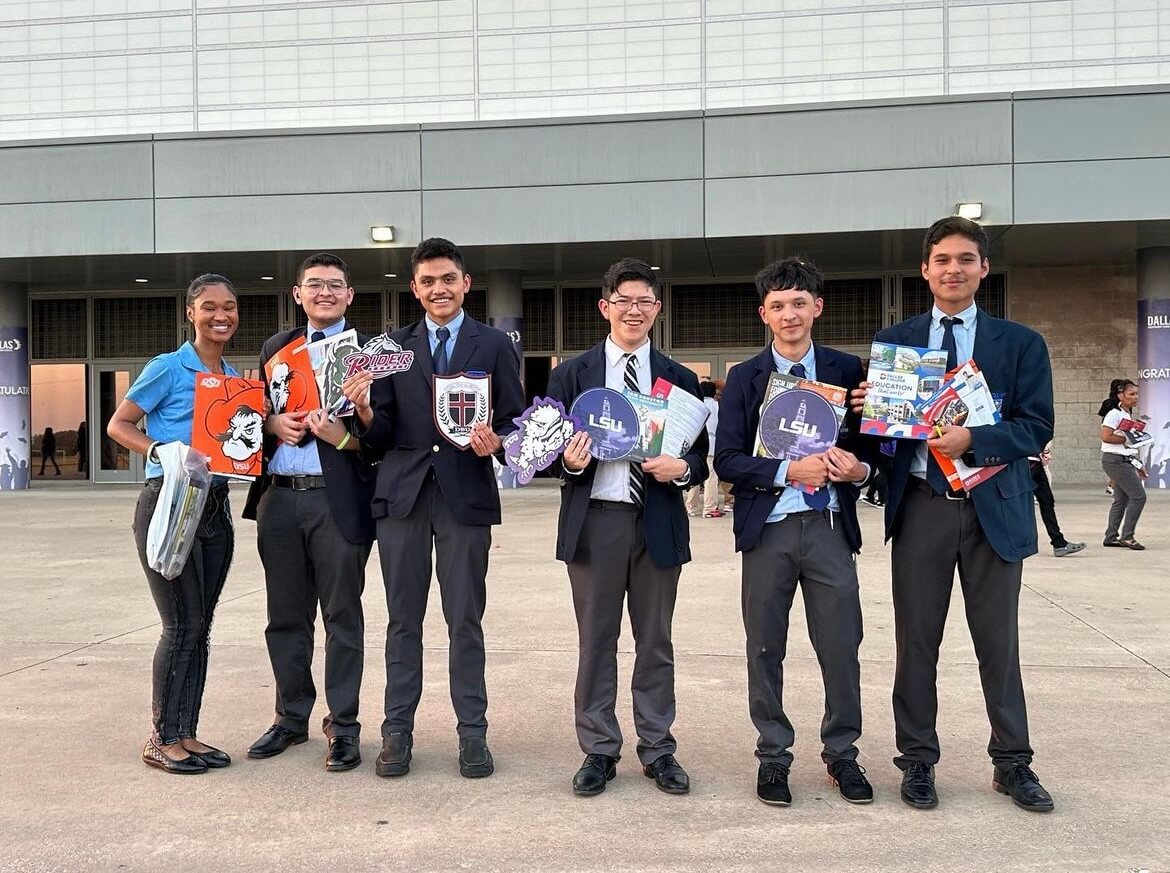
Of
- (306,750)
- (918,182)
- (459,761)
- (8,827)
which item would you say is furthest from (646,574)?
(918,182)

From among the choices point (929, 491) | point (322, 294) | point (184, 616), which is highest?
point (322, 294)

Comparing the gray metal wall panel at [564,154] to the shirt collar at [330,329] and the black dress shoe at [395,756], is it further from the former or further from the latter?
the black dress shoe at [395,756]

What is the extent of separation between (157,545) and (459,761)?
1.46 meters

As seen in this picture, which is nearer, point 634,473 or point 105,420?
point 634,473

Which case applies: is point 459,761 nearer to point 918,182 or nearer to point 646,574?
point 646,574

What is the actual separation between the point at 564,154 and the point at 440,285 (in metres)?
12.6

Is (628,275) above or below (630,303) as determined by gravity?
above

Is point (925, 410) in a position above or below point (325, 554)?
above

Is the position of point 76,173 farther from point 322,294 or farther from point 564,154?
point 322,294

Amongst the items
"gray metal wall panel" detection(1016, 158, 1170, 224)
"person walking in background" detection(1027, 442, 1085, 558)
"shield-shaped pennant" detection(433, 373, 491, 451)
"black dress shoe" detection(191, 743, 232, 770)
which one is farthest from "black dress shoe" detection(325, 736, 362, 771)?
"gray metal wall panel" detection(1016, 158, 1170, 224)

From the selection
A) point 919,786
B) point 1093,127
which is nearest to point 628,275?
point 919,786

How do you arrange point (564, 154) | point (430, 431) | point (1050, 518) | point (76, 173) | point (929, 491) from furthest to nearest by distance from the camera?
point (76, 173) < point (564, 154) < point (1050, 518) < point (430, 431) < point (929, 491)

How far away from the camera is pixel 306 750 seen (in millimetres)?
4484

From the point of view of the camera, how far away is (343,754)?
423cm
